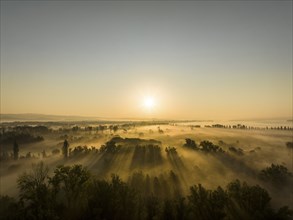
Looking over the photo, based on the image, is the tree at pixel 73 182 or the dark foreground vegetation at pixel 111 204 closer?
the dark foreground vegetation at pixel 111 204

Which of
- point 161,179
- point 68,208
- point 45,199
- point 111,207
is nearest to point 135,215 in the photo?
point 111,207

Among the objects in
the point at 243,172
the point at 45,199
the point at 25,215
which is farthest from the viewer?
the point at 243,172

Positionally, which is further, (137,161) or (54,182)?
(137,161)

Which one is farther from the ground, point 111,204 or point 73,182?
point 73,182

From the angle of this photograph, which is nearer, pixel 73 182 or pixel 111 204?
pixel 111 204

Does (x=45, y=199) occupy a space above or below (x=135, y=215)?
above

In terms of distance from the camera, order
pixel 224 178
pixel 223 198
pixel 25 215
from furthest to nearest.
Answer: pixel 224 178
pixel 223 198
pixel 25 215

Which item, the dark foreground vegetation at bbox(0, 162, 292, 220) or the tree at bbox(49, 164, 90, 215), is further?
the tree at bbox(49, 164, 90, 215)

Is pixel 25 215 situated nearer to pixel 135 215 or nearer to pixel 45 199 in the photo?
pixel 45 199

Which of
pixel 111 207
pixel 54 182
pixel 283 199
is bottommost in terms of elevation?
pixel 283 199
